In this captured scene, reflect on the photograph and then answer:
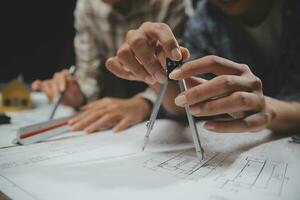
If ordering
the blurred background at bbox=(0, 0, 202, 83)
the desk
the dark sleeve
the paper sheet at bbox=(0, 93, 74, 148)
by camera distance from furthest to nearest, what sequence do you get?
the blurred background at bbox=(0, 0, 202, 83) < the dark sleeve < the paper sheet at bbox=(0, 93, 74, 148) < the desk

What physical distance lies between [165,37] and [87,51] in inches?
25.1

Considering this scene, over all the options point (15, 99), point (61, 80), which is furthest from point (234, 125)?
point (15, 99)

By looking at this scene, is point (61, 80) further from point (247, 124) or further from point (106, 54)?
point (247, 124)

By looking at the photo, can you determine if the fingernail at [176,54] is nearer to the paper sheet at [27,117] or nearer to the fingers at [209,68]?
the fingers at [209,68]

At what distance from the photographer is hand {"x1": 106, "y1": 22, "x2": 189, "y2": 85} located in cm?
38

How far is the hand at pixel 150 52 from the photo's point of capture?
38 cm

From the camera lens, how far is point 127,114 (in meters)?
0.60

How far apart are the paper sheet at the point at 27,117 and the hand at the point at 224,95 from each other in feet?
1.00

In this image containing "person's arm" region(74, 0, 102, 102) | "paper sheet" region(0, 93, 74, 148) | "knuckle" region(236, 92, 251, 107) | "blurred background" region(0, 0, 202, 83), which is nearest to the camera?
"knuckle" region(236, 92, 251, 107)

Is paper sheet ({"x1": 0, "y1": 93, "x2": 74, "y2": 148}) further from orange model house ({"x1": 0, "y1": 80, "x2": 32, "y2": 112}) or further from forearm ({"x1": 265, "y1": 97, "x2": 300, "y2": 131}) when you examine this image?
forearm ({"x1": 265, "y1": 97, "x2": 300, "y2": 131})

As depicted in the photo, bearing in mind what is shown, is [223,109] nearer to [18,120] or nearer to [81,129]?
[81,129]

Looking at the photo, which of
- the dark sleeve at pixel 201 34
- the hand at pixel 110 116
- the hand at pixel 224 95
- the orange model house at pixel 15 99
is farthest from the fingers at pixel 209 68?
the orange model house at pixel 15 99

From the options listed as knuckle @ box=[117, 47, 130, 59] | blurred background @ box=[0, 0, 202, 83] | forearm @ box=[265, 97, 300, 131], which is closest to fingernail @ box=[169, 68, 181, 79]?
knuckle @ box=[117, 47, 130, 59]

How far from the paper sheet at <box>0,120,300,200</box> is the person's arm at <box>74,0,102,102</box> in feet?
1.69
